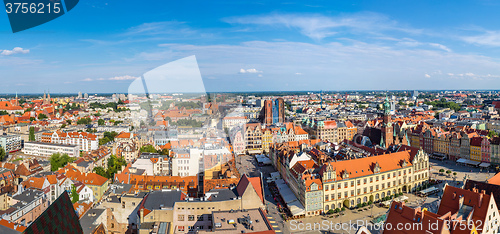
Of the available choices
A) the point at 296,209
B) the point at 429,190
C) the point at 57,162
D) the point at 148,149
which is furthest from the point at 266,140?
the point at 57,162

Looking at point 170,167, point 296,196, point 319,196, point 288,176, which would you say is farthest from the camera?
point 170,167

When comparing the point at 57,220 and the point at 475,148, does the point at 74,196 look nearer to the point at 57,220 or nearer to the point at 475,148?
the point at 57,220

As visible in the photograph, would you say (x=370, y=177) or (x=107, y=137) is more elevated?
(x=107, y=137)

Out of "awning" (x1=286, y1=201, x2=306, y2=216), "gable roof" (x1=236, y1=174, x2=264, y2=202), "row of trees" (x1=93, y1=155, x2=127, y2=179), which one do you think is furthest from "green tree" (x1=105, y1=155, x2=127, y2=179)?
"awning" (x1=286, y1=201, x2=306, y2=216)

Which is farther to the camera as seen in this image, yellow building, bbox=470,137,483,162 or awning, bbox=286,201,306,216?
yellow building, bbox=470,137,483,162

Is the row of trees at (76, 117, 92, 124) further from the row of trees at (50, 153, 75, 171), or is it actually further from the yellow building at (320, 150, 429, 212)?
the yellow building at (320, 150, 429, 212)

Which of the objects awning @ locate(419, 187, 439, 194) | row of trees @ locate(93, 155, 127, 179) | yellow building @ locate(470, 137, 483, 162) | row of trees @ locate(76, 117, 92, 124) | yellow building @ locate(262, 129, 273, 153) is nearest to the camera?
awning @ locate(419, 187, 439, 194)

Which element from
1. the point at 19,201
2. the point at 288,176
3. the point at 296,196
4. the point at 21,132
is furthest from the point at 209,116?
the point at 21,132

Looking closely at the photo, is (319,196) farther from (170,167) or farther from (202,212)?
(170,167)

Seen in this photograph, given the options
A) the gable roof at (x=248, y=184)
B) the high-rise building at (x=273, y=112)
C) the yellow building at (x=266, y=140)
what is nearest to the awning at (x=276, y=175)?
the gable roof at (x=248, y=184)
